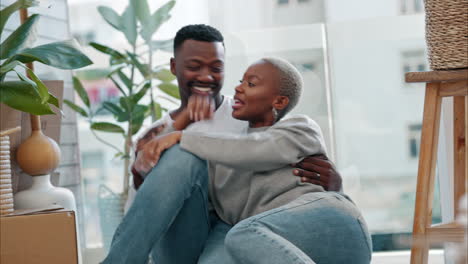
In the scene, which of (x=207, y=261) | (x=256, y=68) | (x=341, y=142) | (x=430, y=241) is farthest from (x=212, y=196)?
(x=341, y=142)

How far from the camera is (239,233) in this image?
148 cm

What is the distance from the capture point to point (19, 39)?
6.51 ft

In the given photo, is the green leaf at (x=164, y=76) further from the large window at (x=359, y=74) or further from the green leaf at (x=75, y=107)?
the green leaf at (x=75, y=107)

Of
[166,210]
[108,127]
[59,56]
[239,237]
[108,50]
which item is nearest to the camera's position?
[239,237]

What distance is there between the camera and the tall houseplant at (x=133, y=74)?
2807 millimetres

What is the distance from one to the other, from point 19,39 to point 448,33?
4.19 ft

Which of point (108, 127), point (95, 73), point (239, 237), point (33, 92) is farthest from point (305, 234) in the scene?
point (95, 73)

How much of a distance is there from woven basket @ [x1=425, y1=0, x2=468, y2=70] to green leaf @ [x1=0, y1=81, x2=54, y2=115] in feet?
3.71

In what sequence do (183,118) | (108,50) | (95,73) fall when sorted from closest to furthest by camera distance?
(183,118)
(108,50)
(95,73)

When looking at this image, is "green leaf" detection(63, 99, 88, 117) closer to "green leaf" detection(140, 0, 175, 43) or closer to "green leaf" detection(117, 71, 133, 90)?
"green leaf" detection(117, 71, 133, 90)

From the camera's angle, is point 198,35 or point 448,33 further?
point 198,35

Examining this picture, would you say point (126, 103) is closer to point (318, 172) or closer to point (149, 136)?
point (149, 136)

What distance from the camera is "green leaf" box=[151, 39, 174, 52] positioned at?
112 inches

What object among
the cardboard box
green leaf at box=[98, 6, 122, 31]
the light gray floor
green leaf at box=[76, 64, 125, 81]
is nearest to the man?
the cardboard box
